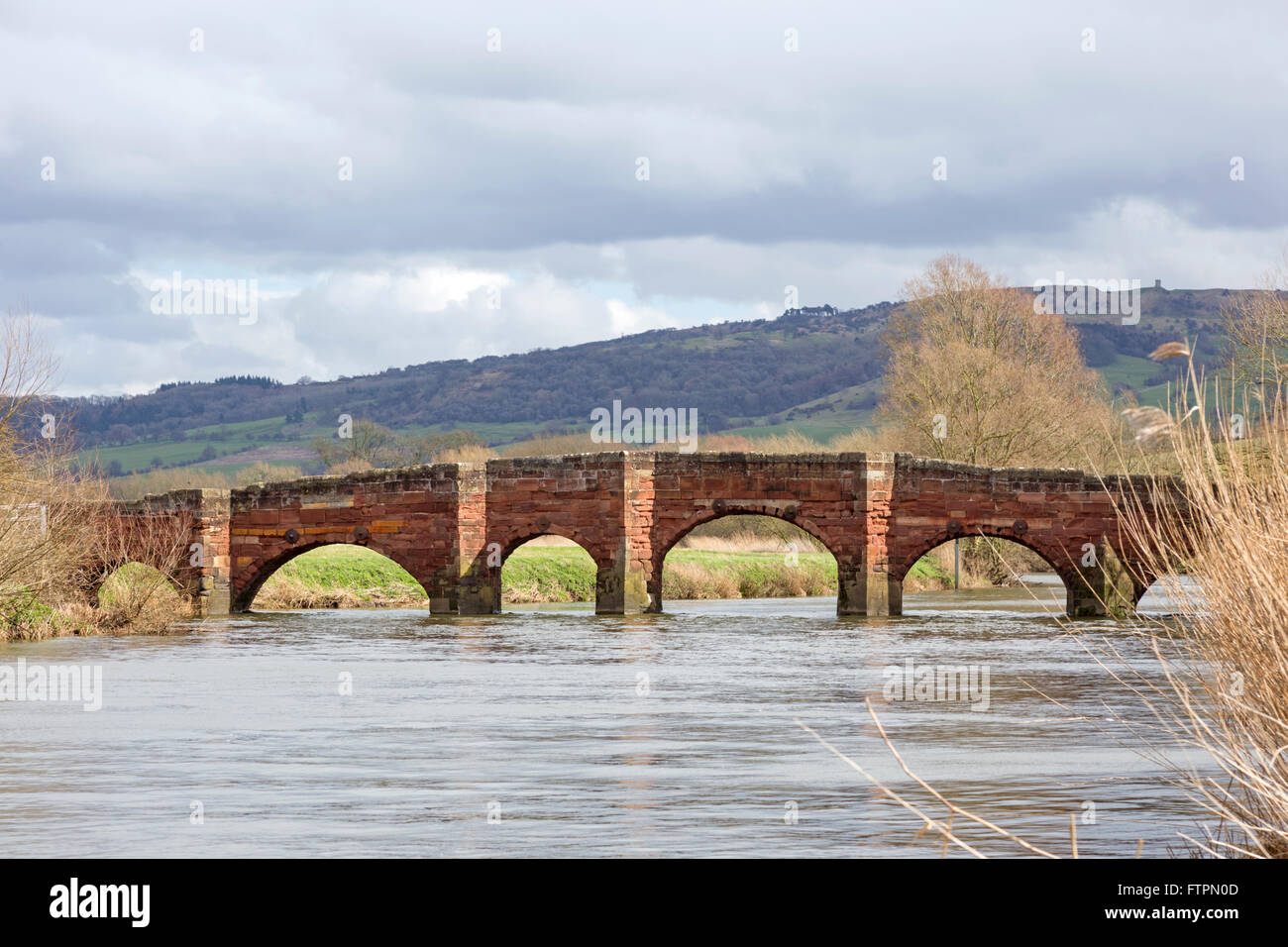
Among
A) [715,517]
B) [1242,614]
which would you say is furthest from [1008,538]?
[1242,614]

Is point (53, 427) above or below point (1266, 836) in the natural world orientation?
above

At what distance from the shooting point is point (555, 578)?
4547 centimetres

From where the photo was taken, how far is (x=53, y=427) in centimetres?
2706

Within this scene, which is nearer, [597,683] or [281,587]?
[597,683]

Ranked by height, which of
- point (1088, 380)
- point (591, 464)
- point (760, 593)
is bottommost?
point (760, 593)

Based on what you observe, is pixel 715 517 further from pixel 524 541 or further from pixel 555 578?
pixel 555 578

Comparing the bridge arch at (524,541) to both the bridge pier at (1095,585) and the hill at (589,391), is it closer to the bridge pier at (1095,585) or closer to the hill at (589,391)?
the bridge pier at (1095,585)

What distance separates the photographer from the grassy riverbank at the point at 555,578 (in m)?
42.6

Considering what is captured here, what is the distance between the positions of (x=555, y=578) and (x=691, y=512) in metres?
10.3

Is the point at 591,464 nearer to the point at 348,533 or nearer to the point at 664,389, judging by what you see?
the point at 348,533

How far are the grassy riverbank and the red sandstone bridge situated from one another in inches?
206

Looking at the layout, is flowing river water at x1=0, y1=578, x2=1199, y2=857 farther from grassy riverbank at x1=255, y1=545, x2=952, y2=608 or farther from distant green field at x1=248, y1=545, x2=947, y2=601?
distant green field at x1=248, y1=545, x2=947, y2=601
